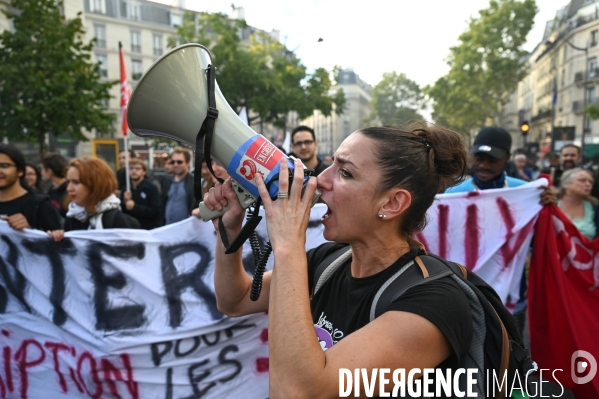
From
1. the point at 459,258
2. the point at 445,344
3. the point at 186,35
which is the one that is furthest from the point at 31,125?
the point at 445,344

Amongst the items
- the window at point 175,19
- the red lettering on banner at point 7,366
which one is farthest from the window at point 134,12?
the red lettering on banner at point 7,366

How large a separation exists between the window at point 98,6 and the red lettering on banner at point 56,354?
133 ft

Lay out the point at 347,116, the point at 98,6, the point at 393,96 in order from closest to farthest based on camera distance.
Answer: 1. the point at 98,6
2. the point at 393,96
3. the point at 347,116

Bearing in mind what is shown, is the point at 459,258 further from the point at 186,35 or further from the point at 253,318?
the point at 186,35

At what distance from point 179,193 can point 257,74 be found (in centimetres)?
1800

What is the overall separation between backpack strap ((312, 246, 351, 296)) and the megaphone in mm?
362

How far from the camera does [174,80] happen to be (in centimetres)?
151

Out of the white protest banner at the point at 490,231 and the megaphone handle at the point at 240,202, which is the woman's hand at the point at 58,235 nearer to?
the megaphone handle at the point at 240,202

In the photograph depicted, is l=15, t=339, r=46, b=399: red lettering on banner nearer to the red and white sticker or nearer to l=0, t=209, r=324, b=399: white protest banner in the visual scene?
l=0, t=209, r=324, b=399: white protest banner

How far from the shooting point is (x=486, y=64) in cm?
4166

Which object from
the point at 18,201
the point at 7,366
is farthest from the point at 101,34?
the point at 7,366

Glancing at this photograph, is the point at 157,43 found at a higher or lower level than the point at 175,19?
lower

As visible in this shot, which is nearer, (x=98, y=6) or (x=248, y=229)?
(x=248, y=229)

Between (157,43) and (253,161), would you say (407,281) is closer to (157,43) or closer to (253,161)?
(253,161)
